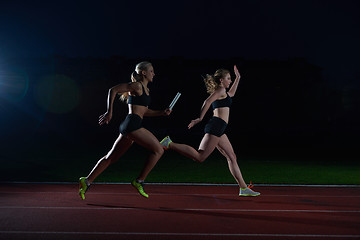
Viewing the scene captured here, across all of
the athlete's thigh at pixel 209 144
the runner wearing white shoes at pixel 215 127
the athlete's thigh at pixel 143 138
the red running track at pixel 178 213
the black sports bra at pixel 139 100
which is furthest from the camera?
the athlete's thigh at pixel 209 144

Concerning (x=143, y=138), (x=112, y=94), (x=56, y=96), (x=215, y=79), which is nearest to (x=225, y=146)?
(x=215, y=79)

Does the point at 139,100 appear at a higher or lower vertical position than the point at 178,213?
higher

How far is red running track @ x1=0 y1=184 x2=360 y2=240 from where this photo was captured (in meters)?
5.43

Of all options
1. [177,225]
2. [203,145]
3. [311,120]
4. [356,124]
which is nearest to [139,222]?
[177,225]

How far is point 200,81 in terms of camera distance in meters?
47.9

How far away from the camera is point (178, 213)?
670cm

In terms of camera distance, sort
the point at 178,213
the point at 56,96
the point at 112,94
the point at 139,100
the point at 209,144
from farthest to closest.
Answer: the point at 56,96 → the point at 209,144 → the point at 139,100 → the point at 112,94 → the point at 178,213

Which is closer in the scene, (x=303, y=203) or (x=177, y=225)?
(x=177, y=225)

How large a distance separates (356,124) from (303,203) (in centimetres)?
4483

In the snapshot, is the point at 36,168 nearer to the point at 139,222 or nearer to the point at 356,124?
the point at 139,222

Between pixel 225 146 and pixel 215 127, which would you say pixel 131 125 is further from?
pixel 225 146

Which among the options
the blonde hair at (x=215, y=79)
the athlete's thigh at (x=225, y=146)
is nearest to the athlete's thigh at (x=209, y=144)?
the athlete's thigh at (x=225, y=146)

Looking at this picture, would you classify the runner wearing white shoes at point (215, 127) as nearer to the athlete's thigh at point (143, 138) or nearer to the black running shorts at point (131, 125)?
the athlete's thigh at point (143, 138)

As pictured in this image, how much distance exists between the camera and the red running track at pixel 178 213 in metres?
5.43
